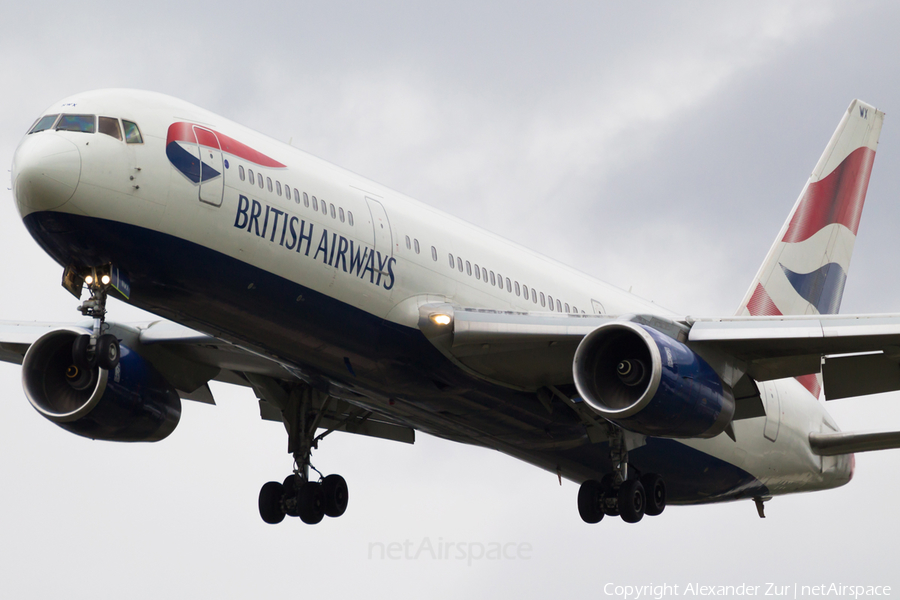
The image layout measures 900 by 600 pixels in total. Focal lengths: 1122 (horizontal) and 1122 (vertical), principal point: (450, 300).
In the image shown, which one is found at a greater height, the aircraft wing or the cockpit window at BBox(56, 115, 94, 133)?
the cockpit window at BBox(56, 115, 94, 133)

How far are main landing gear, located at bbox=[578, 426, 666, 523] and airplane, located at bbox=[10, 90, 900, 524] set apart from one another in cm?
5

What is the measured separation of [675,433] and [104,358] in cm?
918

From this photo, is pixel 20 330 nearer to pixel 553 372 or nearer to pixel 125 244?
pixel 125 244

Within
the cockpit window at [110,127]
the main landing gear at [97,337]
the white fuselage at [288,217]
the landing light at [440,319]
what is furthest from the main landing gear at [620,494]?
the cockpit window at [110,127]

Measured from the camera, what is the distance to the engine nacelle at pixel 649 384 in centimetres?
1816

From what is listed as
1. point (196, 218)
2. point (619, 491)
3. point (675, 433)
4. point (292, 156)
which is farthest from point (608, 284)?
point (196, 218)

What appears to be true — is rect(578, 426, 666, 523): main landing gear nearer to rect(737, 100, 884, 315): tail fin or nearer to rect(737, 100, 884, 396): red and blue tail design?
rect(737, 100, 884, 396): red and blue tail design

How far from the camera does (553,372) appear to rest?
20688 mm

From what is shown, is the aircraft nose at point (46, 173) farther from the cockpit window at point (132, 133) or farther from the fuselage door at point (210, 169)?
the fuselage door at point (210, 169)

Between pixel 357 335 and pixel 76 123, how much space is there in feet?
18.2

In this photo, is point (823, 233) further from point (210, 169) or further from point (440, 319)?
point (210, 169)

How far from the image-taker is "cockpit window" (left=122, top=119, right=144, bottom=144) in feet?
53.3

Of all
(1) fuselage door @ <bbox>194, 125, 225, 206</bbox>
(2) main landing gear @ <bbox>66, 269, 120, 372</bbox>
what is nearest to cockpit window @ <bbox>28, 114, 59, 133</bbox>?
(1) fuselage door @ <bbox>194, 125, 225, 206</bbox>

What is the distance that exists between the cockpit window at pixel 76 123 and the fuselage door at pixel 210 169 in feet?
5.07
